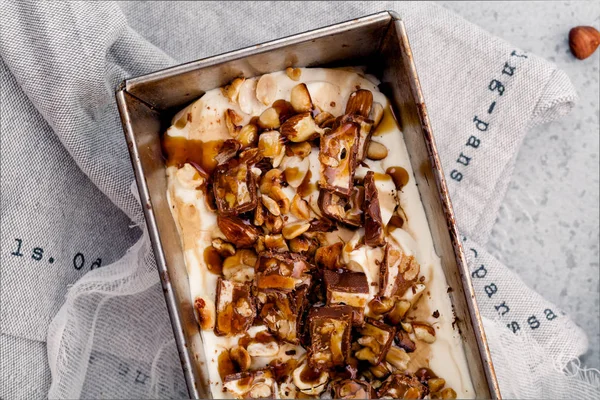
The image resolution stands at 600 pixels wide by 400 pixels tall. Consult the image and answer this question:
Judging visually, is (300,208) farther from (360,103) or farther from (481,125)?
(481,125)

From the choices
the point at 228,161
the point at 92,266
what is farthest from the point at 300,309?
the point at 92,266

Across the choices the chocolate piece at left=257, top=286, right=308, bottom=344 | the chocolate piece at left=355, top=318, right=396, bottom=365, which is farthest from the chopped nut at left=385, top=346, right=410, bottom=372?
the chocolate piece at left=257, top=286, right=308, bottom=344

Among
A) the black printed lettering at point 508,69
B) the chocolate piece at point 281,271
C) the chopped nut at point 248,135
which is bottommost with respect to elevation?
the chocolate piece at point 281,271

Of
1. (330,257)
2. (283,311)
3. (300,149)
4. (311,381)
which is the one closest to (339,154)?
(300,149)

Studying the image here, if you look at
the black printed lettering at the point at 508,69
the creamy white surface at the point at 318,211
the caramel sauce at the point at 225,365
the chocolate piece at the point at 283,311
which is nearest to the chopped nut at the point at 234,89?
the creamy white surface at the point at 318,211

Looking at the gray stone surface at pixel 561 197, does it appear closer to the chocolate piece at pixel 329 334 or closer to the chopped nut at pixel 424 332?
the chopped nut at pixel 424 332

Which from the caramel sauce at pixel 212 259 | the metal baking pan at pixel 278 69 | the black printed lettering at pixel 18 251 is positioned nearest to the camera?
the metal baking pan at pixel 278 69
